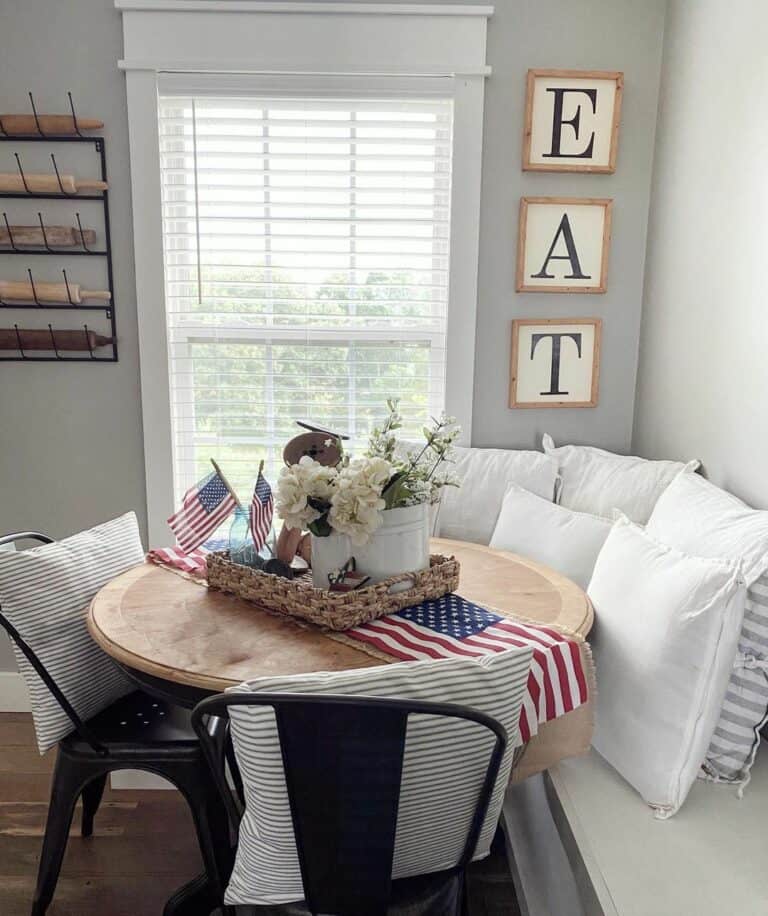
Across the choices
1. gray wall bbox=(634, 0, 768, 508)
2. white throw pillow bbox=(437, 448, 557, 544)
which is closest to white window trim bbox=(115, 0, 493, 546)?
→ gray wall bbox=(634, 0, 768, 508)

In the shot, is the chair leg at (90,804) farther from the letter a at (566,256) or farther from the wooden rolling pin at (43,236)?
the letter a at (566,256)

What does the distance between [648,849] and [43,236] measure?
2.47 metres

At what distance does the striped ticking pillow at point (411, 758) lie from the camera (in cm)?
103

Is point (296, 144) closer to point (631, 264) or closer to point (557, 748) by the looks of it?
point (631, 264)

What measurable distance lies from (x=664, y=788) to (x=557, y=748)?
0.68 ft

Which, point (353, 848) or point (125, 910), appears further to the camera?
point (125, 910)

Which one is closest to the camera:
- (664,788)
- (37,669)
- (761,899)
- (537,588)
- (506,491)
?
(761,899)

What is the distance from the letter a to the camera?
2.48 m

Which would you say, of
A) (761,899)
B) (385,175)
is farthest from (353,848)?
(385,175)

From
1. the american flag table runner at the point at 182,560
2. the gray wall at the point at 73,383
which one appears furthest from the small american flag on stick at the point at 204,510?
the gray wall at the point at 73,383

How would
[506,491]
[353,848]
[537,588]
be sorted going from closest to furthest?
[353,848], [537,588], [506,491]

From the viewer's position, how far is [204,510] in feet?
5.87

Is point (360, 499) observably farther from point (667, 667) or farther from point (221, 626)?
point (667, 667)

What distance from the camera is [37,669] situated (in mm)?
1563
